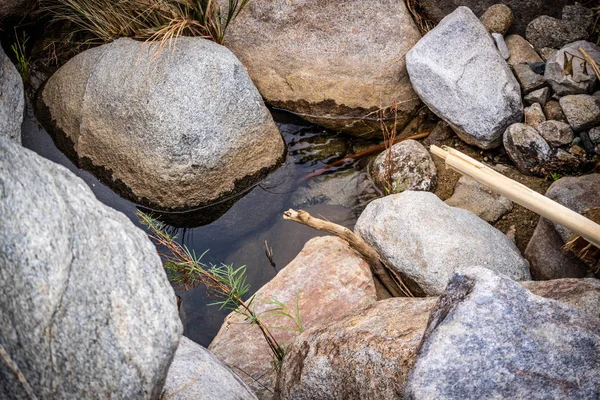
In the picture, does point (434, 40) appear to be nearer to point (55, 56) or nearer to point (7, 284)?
point (55, 56)

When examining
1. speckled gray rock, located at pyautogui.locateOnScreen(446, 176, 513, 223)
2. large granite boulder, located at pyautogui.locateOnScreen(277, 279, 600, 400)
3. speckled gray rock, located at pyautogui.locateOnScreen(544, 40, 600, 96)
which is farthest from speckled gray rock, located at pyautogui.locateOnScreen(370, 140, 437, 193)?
large granite boulder, located at pyautogui.locateOnScreen(277, 279, 600, 400)

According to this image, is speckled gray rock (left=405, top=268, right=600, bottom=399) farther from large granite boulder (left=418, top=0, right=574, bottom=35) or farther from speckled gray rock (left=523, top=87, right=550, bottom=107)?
large granite boulder (left=418, top=0, right=574, bottom=35)

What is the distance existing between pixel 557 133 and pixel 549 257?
110 centimetres

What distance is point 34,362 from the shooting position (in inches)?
57.2

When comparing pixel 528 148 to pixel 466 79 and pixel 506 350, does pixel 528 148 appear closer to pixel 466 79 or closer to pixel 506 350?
pixel 466 79

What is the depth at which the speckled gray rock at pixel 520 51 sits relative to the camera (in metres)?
4.54

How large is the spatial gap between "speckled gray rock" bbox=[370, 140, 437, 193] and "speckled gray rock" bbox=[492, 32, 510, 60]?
1.06 metres

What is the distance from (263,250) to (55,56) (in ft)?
8.93

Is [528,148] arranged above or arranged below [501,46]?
below

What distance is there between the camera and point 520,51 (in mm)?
4574

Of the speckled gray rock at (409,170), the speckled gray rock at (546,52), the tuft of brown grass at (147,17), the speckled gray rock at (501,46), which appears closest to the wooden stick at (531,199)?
the speckled gray rock at (409,170)

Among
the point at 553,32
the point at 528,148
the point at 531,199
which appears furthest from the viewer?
the point at 553,32

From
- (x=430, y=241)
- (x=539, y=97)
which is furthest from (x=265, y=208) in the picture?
(x=539, y=97)

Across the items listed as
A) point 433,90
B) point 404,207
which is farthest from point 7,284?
point 433,90
